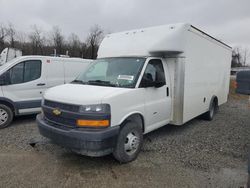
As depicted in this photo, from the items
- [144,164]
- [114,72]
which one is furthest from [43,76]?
[144,164]

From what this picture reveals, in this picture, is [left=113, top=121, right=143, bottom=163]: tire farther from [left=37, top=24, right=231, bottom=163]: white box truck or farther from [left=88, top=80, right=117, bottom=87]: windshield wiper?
[left=88, top=80, right=117, bottom=87]: windshield wiper

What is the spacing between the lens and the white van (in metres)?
6.46

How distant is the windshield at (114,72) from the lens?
4.45 meters

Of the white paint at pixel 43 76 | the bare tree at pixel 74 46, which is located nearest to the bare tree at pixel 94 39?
the bare tree at pixel 74 46

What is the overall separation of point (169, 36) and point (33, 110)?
473 cm

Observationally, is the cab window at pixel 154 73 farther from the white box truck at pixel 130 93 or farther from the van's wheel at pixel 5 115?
the van's wheel at pixel 5 115

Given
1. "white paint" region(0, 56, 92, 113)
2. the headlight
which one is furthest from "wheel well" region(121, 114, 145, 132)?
"white paint" region(0, 56, 92, 113)

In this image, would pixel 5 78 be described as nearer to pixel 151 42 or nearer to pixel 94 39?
pixel 151 42

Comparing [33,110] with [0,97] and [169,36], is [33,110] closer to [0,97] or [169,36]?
[0,97]

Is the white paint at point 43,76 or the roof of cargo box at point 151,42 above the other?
the roof of cargo box at point 151,42

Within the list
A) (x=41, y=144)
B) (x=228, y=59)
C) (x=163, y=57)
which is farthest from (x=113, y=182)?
(x=228, y=59)

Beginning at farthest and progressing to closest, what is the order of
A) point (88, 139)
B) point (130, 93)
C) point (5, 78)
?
point (5, 78), point (130, 93), point (88, 139)

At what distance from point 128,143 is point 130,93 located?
3.18 ft

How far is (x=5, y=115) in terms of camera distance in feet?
21.3
